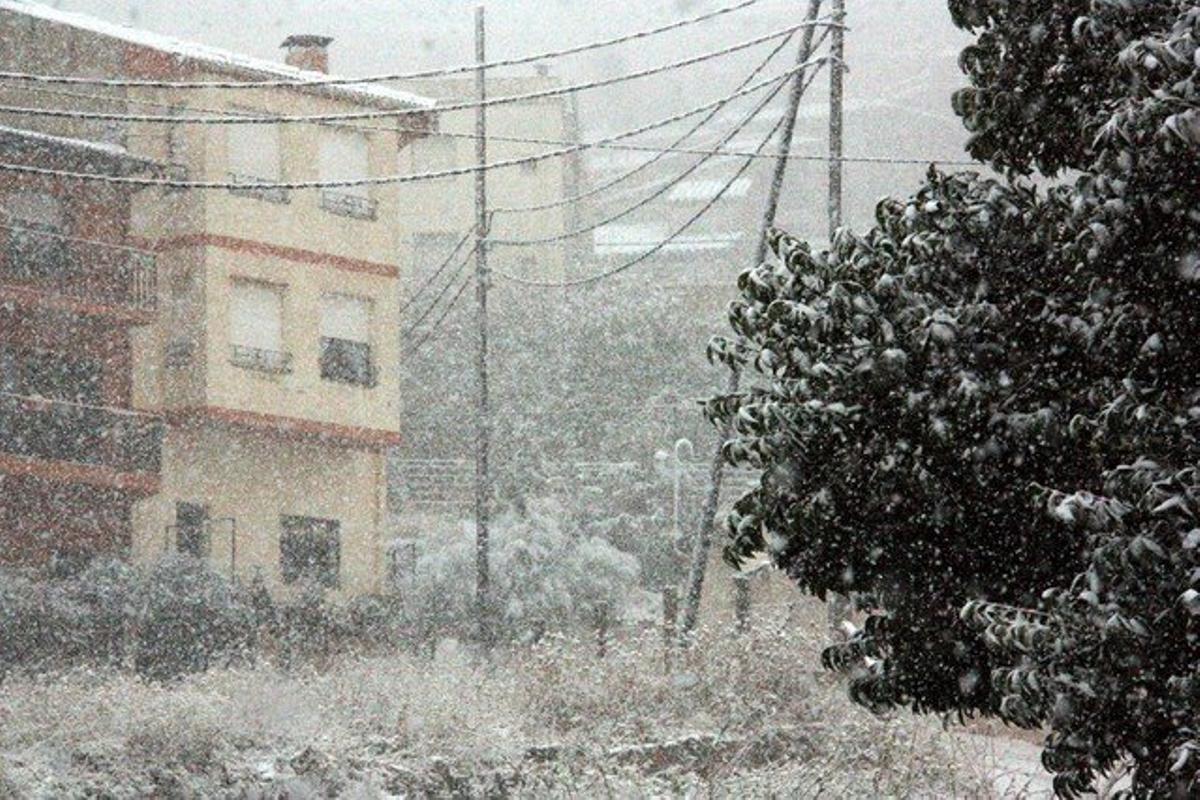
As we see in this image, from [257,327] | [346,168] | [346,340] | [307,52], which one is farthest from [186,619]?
[307,52]

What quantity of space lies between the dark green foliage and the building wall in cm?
2278

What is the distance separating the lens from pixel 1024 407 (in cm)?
1031

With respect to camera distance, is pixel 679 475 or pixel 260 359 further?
pixel 679 475

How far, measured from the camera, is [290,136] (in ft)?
115

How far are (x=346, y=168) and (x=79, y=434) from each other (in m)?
7.77

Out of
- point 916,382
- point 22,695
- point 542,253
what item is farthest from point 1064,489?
point 542,253

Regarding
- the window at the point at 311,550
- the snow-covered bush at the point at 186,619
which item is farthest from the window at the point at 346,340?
the snow-covered bush at the point at 186,619

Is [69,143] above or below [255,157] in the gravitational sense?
above

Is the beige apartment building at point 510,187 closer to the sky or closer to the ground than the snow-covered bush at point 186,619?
closer to the sky

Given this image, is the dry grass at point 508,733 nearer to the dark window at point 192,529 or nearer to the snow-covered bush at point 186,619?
the snow-covered bush at point 186,619

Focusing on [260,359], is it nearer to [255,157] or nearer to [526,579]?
[255,157]

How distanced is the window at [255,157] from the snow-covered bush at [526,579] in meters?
7.62

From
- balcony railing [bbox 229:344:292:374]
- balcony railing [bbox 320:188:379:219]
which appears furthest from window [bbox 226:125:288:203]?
balcony railing [bbox 229:344:292:374]

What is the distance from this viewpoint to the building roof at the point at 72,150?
31.8 m
